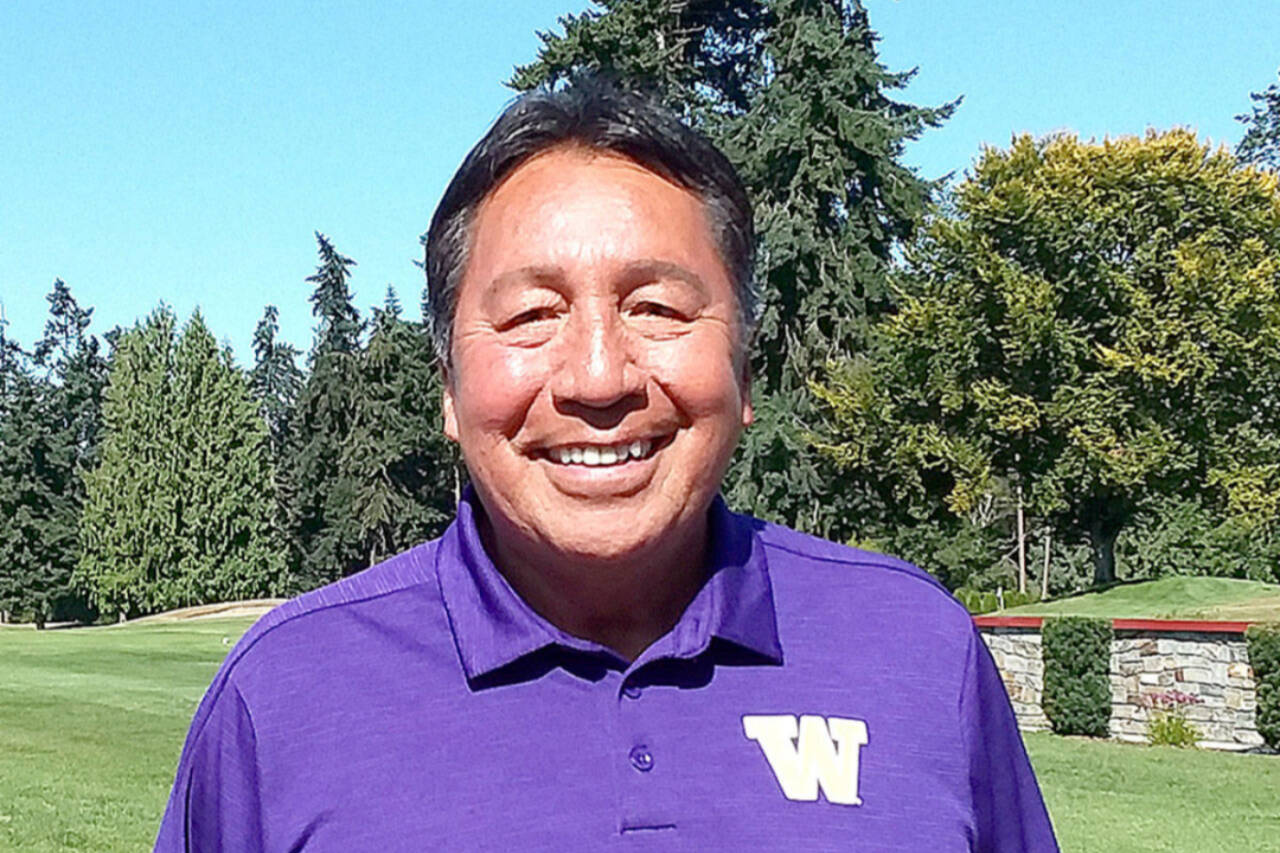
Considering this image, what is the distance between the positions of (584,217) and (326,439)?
57.0m

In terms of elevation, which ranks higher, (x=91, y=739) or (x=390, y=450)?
(x=390, y=450)

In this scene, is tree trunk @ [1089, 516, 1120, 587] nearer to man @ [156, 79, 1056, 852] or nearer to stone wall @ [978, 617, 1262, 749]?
stone wall @ [978, 617, 1262, 749]

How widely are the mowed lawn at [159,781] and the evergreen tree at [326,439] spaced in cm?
3447

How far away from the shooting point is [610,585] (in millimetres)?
2133

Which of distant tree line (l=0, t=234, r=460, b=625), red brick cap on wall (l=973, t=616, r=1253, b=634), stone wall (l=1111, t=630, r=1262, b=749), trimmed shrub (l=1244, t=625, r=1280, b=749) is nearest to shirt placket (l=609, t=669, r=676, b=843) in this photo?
trimmed shrub (l=1244, t=625, r=1280, b=749)

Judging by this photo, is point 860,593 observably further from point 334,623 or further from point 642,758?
point 334,623

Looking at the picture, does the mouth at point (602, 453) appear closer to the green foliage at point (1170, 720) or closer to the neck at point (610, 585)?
the neck at point (610, 585)

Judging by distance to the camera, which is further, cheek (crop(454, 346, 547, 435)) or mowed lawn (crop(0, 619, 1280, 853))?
mowed lawn (crop(0, 619, 1280, 853))

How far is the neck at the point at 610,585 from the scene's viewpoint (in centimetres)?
212

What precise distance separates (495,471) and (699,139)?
1.89ft

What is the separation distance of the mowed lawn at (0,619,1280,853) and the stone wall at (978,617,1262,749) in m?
1.18

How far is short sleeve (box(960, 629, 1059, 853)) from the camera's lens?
224 centimetres

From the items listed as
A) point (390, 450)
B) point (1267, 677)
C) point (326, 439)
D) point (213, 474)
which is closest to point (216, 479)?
point (213, 474)

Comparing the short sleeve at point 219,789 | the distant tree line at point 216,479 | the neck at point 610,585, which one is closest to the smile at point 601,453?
the neck at point 610,585
